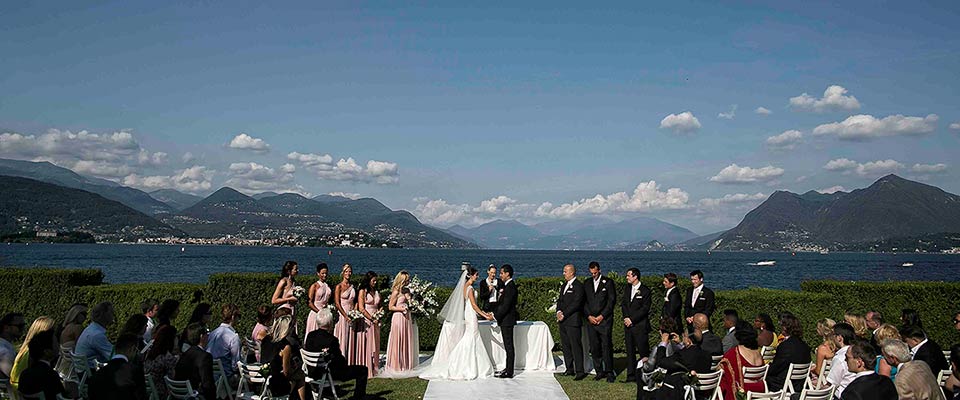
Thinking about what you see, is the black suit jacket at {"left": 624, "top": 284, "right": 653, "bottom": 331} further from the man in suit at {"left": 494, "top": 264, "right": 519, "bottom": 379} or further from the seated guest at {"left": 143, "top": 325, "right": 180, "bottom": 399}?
the seated guest at {"left": 143, "top": 325, "right": 180, "bottom": 399}

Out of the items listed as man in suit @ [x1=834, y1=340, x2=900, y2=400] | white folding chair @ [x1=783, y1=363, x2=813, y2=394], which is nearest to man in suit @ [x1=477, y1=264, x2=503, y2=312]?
white folding chair @ [x1=783, y1=363, x2=813, y2=394]

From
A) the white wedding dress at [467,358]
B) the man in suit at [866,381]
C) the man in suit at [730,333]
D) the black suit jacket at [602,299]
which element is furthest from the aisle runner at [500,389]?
the man in suit at [866,381]

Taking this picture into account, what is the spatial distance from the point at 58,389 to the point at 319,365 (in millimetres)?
3088

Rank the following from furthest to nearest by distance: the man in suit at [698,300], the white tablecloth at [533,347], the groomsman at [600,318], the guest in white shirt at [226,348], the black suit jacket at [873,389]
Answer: the white tablecloth at [533,347] → the groomsman at [600,318] → the man in suit at [698,300] → the guest in white shirt at [226,348] → the black suit jacket at [873,389]

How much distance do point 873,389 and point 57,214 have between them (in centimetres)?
21868

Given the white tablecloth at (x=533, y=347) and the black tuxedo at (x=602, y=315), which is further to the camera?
the white tablecloth at (x=533, y=347)

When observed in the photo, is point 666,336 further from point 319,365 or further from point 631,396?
point 319,365

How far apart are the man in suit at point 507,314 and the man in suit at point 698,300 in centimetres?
304

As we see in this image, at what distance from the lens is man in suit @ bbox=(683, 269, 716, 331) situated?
39.0 ft

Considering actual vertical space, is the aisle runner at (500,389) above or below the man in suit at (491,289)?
below

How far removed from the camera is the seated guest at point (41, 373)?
Result: 21.9ft

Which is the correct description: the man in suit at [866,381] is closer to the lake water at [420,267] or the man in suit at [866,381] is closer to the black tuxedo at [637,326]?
the black tuxedo at [637,326]

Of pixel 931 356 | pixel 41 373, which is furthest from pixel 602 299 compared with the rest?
pixel 41 373

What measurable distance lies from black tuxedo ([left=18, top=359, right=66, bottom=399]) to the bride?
6249 millimetres
